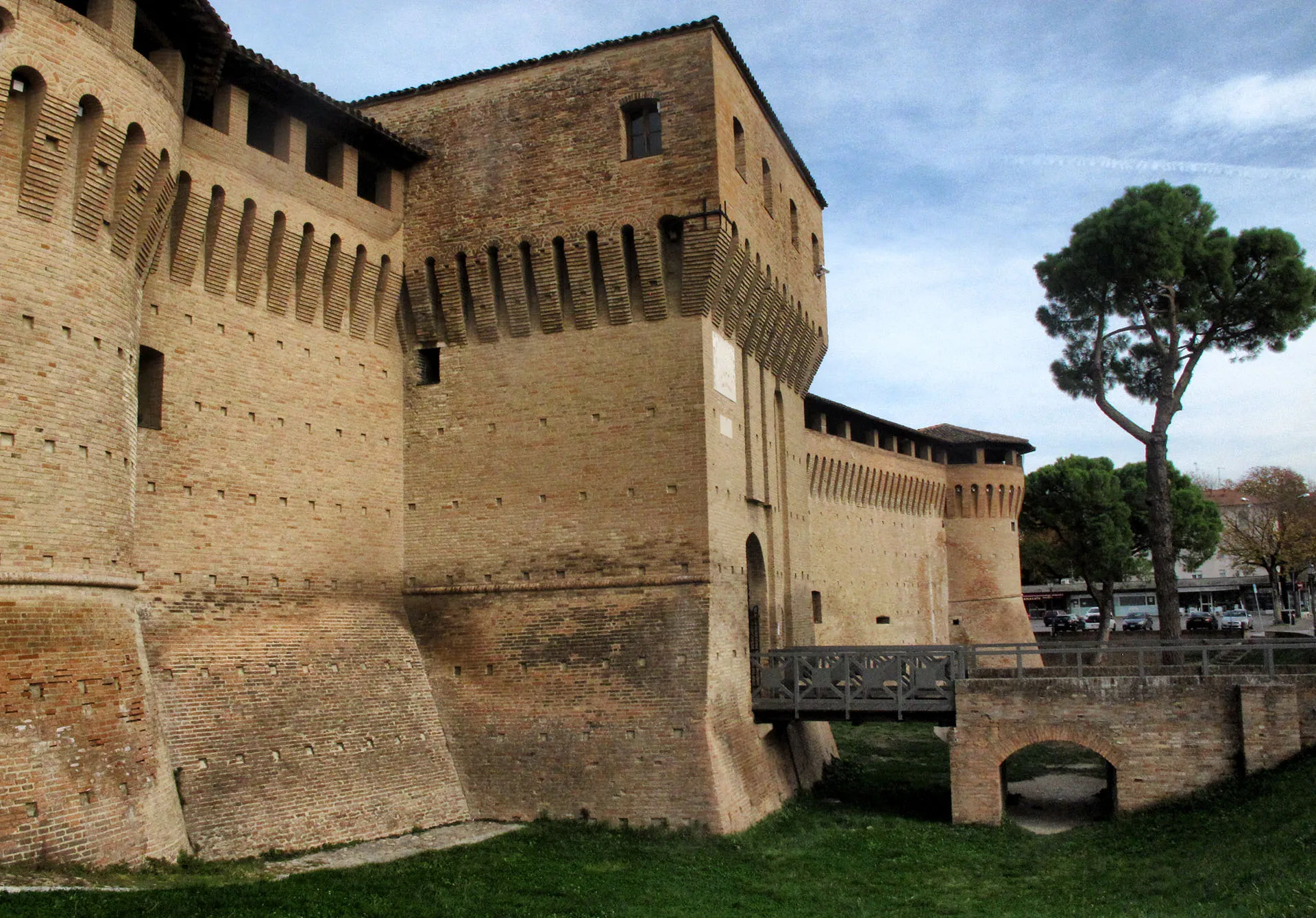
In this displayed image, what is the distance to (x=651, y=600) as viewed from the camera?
51.1 ft

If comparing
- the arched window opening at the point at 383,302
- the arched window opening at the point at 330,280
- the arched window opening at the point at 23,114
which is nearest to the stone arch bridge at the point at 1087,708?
the arched window opening at the point at 383,302

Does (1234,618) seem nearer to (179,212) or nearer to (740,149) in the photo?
(740,149)

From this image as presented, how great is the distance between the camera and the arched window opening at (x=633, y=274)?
16.2 m

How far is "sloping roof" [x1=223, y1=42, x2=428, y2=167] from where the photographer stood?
45.9ft

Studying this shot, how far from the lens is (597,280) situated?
1645 cm

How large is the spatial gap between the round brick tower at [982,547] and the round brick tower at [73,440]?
27743 mm

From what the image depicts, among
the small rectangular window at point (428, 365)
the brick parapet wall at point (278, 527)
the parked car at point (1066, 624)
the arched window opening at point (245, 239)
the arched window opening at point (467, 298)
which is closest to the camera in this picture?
the brick parapet wall at point (278, 527)

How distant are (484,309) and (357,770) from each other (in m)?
6.92

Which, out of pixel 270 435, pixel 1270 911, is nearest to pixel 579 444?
pixel 270 435

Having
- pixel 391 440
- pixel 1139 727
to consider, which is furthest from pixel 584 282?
pixel 1139 727

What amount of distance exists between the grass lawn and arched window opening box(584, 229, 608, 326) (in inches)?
285

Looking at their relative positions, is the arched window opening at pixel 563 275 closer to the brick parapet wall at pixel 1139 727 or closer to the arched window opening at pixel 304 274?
the arched window opening at pixel 304 274

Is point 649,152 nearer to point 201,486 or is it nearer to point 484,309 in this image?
point 484,309

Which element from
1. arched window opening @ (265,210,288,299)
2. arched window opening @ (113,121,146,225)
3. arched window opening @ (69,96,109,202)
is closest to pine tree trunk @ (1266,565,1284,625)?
arched window opening @ (265,210,288,299)
